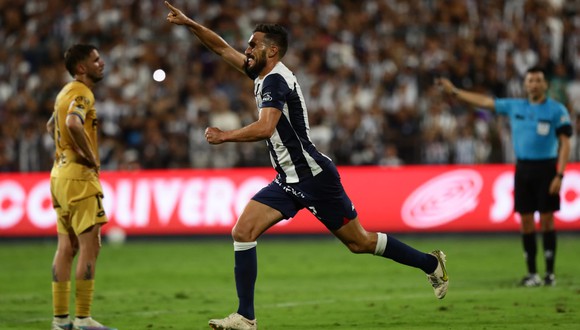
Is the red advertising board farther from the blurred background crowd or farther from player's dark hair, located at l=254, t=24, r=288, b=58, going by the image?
player's dark hair, located at l=254, t=24, r=288, b=58

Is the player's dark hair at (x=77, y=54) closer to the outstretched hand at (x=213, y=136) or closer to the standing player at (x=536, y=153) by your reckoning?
the outstretched hand at (x=213, y=136)

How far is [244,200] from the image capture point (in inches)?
765

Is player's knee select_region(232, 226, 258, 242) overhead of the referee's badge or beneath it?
Result: beneath

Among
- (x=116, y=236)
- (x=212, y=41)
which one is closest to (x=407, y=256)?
(x=212, y=41)

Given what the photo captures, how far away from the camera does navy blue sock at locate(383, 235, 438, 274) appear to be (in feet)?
29.4

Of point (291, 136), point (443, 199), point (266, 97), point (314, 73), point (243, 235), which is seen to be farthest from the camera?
point (314, 73)

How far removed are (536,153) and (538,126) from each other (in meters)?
0.36

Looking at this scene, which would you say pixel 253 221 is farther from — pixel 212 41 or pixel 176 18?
pixel 176 18

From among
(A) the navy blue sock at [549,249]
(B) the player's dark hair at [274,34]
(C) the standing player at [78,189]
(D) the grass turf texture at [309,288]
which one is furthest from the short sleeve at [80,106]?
(A) the navy blue sock at [549,249]

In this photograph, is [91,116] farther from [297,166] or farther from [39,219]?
[39,219]

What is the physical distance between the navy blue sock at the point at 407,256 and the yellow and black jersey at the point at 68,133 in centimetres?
283

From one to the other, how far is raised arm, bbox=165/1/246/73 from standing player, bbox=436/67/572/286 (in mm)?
4073

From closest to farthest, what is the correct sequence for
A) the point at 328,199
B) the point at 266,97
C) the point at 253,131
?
the point at 253,131 < the point at 266,97 < the point at 328,199

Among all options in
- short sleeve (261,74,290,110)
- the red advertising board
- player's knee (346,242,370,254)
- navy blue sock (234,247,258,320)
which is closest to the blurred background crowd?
the red advertising board
